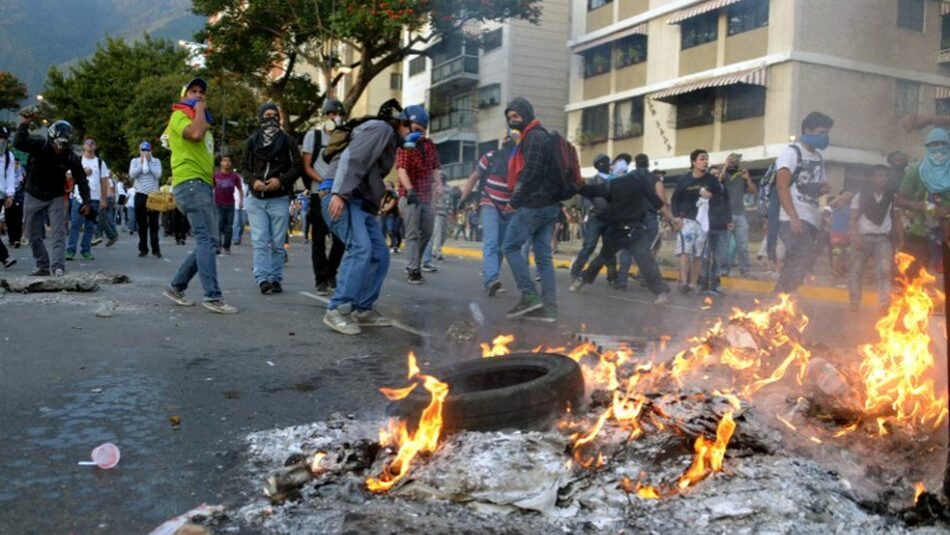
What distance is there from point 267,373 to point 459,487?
7.52 feet

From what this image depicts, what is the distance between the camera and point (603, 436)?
3127 millimetres

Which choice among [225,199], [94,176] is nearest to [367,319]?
[94,176]

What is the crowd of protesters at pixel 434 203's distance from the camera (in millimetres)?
6297

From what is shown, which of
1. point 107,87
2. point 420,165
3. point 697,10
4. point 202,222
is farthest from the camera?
point 107,87

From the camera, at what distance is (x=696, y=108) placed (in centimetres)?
2595

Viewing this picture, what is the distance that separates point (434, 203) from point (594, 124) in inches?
926

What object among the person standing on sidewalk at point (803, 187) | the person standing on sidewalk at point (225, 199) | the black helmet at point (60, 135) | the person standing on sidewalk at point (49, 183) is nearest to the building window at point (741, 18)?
the person standing on sidewalk at point (225, 199)

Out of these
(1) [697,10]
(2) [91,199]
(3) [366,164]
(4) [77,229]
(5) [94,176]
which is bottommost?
(4) [77,229]

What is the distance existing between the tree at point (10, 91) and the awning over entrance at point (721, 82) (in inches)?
1781

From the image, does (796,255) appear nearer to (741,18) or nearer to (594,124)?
(741,18)

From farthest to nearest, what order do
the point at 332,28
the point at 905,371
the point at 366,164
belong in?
the point at 332,28 → the point at 366,164 → the point at 905,371

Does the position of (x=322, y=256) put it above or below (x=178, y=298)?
above

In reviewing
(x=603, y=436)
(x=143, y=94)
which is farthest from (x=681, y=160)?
(x=143, y=94)

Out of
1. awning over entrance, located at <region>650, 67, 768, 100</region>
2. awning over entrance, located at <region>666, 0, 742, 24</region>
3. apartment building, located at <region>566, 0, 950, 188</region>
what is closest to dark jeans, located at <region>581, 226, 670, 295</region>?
apartment building, located at <region>566, 0, 950, 188</region>
